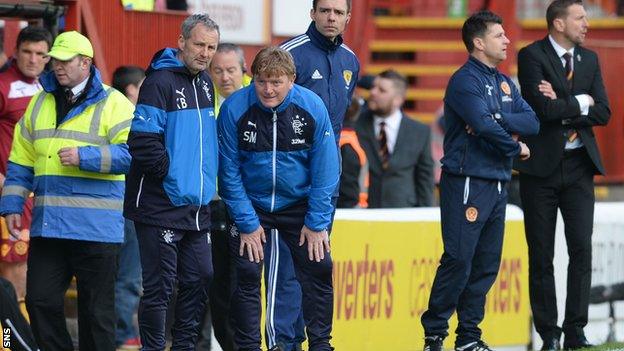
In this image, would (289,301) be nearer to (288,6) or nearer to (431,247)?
(431,247)

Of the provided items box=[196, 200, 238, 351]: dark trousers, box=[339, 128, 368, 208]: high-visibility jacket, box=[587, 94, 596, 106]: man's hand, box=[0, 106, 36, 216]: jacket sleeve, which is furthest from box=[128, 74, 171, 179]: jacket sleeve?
box=[339, 128, 368, 208]: high-visibility jacket

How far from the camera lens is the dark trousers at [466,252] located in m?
9.89

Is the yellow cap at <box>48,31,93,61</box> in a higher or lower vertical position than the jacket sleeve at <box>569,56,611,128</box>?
higher

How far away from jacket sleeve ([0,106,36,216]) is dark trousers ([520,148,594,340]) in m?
3.48

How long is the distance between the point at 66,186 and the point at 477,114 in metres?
2.61

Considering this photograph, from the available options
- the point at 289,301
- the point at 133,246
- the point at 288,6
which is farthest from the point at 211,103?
the point at 288,6

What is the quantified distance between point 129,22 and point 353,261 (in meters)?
2.70

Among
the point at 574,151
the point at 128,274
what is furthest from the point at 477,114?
the point at 128,274

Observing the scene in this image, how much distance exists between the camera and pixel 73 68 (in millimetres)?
9508

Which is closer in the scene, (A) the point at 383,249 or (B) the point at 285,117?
(B) the point at 285,117

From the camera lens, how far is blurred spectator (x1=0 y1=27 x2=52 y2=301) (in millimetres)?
11016

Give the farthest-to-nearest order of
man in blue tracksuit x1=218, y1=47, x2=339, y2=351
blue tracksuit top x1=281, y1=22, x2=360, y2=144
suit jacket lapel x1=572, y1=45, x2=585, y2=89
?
1. suit jacket lapel x1=572, y1=45, x2=585, y2=89
2. blue tracksuit top x1=281, y1=22, x2=360, y2=144
3. man in blue tracksuit x1=218, y1=47, x2=339, y2=351

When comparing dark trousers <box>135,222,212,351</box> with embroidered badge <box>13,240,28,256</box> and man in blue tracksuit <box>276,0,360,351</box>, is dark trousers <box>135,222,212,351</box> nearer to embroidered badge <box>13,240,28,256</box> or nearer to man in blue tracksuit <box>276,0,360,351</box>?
man in blue tracksuit <box>276,0,360,351</box>

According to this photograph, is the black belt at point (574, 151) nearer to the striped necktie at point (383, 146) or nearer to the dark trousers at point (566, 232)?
the dark trousers at point (566, 232)
